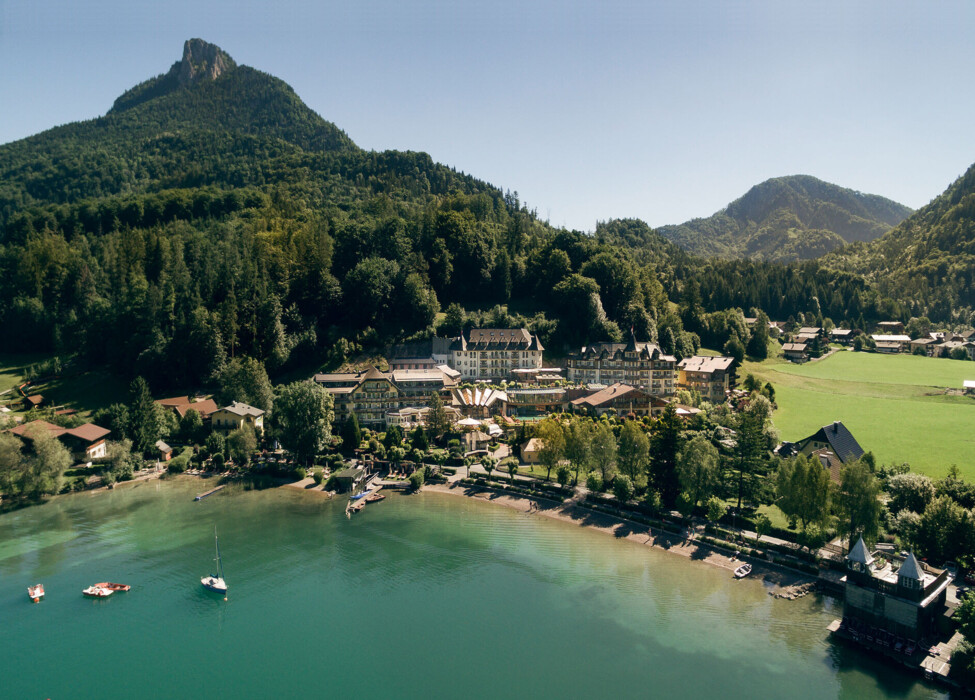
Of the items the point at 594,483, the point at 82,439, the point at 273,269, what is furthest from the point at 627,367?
the point at 82,439

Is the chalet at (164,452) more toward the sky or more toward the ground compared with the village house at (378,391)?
more toward the ground

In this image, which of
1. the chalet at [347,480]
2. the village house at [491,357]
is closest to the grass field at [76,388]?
the chalet at [347,480]

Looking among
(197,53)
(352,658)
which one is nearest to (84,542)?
(352,658)

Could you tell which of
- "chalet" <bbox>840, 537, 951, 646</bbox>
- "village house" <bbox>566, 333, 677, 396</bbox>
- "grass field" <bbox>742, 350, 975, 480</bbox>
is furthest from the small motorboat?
"grass field" <bbox>742, 350, 975, 480</bbox>

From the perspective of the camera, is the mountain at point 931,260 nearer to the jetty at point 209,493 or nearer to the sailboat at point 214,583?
the jetty at point 209,493

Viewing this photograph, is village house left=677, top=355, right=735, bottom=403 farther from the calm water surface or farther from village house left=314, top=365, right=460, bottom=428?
the calm water surface
